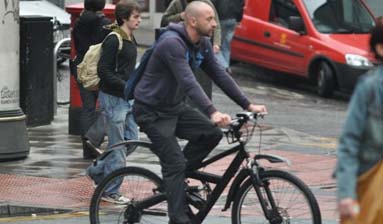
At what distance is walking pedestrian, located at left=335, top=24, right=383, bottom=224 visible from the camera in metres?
5.00

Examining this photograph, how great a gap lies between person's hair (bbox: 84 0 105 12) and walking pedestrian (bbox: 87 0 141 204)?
1.90 m

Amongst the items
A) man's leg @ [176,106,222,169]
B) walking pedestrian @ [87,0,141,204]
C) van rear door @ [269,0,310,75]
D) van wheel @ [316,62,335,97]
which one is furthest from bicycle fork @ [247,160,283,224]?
van rear door @ [269,0,310,75]

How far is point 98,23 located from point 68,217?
9.67ft

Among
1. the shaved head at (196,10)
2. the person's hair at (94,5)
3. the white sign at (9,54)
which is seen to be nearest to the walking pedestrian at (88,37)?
the person's hair at (94,5)

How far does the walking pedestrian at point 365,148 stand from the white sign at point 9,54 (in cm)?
641

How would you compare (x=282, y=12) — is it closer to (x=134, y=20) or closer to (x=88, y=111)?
(x=88, y=111)

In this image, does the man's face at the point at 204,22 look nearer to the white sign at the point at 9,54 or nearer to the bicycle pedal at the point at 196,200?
the bicycle pedal at the point at 196,200

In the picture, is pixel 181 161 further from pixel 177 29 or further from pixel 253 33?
pixel 253 33

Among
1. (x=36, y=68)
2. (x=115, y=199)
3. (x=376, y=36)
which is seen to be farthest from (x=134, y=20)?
(x=36, y=68)

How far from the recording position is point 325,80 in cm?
1734

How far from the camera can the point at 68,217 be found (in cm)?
894

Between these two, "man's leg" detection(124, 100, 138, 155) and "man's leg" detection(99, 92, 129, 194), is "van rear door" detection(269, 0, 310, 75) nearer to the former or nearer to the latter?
"man's leg" detection(124, 100, 138, 155)

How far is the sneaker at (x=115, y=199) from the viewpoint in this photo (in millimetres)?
7856

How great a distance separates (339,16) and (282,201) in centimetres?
1142
